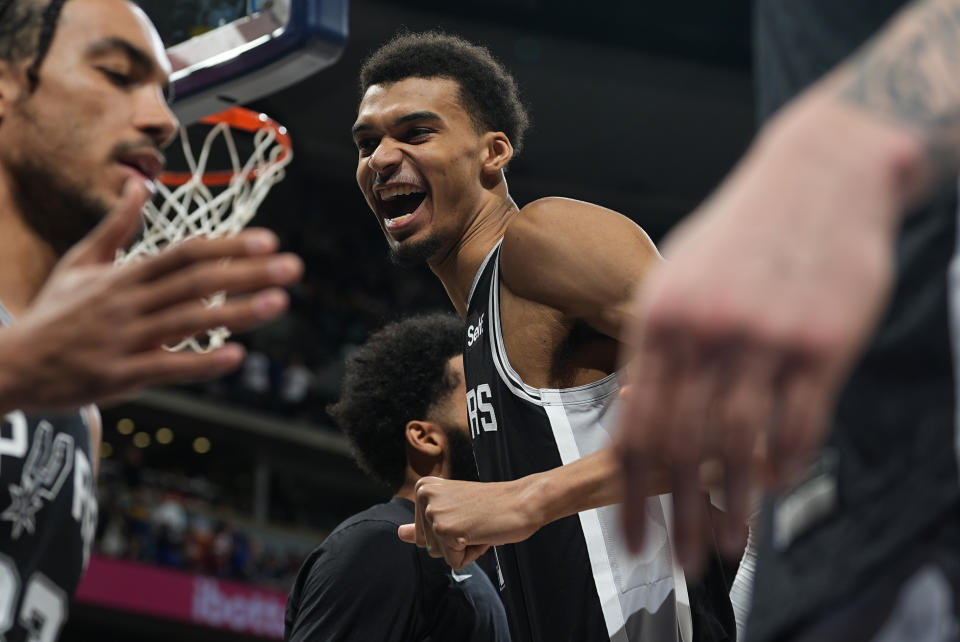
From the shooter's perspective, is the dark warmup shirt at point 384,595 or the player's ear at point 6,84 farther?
the dark warmup shirt at point 384,595

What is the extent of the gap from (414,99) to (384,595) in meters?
1.58

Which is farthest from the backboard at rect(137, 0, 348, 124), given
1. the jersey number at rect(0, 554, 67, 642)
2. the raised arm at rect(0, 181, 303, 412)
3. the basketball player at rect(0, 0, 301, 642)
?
the raised arm at rect(0, 181, 303, 412)

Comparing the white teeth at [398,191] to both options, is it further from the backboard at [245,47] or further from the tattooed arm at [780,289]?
the tattooed arm at [780,289]

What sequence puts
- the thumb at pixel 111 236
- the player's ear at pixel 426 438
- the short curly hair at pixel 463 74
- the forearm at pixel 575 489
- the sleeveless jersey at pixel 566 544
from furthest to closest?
the player's ear at pixel 426 438, the short curly hair at pixel 463 74, the sleeveless jersey at pixel 566 544, the forearm at pixel 575 489, the thumb at pixel 111 236

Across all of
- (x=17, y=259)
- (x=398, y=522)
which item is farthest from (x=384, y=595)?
(x=17, y=259)

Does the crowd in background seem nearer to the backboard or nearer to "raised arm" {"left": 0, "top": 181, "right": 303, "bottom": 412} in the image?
the backboard

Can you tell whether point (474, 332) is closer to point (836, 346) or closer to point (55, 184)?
point (55, 184)

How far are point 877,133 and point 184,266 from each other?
0.83 m

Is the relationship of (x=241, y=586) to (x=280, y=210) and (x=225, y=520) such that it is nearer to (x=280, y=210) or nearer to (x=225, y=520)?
(x=225, y=520)

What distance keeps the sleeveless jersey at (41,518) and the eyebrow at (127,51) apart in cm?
54

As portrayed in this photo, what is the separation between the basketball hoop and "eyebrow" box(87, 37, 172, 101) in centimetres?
221

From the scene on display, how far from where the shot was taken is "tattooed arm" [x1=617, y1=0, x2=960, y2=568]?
3.34 ft

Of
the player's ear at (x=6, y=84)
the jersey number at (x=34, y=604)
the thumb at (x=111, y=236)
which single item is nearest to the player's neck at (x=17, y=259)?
the player's ear at (x=6, y=84)

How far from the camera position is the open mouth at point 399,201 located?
12.4 ft
